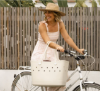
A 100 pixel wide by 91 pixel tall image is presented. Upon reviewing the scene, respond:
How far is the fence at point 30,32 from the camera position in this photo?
7355mm

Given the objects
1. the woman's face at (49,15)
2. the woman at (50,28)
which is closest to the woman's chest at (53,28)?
the woman at (50,28)

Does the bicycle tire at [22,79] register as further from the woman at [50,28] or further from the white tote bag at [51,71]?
the white tote bag at [51,71]

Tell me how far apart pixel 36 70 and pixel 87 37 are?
12.1 ft

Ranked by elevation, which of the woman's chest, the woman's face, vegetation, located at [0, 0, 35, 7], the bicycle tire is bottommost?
the bicycle tire

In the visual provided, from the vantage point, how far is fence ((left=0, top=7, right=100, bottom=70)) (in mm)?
7355

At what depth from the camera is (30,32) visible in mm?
7438

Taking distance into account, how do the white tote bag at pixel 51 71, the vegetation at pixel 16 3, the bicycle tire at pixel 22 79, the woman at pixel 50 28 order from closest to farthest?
the white tote bag at pixel 51 71
the woman at pixel 50 28
the bicycle tire at pixel 22 79
the vegetation at pixel 16 3

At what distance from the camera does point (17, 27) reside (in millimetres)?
7438

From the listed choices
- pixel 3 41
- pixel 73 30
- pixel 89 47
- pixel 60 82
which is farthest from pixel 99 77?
pixel 60 82

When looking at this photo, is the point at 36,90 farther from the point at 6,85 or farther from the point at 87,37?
the point at 87,37

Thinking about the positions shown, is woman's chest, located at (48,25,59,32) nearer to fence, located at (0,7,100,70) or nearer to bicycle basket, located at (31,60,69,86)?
bicycle basket, located at (31,60,69,86)

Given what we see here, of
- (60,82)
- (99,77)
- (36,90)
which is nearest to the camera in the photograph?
(60,82)

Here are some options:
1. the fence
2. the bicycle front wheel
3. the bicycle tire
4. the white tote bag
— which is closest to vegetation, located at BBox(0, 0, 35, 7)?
the fence

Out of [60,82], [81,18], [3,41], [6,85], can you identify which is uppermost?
[81,18]
